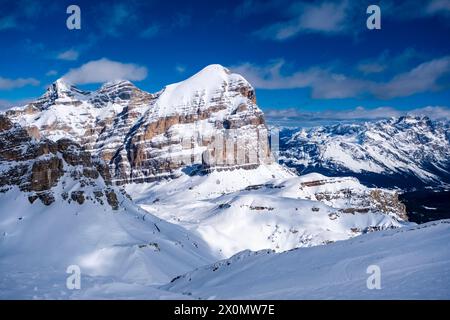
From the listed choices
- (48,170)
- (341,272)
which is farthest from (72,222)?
(341,272)

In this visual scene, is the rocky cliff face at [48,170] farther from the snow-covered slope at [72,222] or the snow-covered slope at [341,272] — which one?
the snow-covered slope at [341,272]

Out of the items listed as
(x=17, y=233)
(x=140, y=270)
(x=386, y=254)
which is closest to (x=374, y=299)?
(x=386, y=254)

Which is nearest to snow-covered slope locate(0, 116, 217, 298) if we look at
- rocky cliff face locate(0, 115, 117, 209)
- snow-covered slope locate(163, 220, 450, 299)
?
rocky cliff face locate(0, 115, 117, 209)

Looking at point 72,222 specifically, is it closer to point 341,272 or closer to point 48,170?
point 48,170

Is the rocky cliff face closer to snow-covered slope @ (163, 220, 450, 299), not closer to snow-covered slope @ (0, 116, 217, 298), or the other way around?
snow-covered slope @ (0, 116, 217, 298)

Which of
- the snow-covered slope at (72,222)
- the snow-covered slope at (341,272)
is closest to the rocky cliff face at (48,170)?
the snow-covered slope at (72,222)
